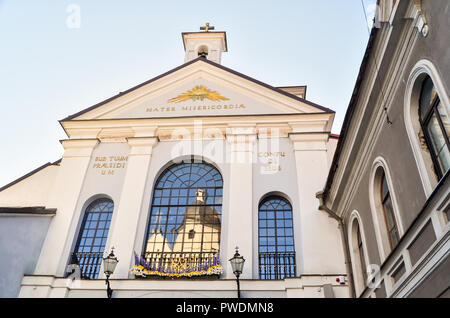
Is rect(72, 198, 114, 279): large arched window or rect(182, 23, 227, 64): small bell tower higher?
rect(182, 23, 227, 64): small bell tower

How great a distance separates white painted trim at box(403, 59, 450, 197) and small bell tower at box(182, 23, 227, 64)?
52.1ft

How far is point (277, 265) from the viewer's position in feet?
42.2

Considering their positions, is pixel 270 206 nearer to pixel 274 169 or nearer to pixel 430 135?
pixel 274 169

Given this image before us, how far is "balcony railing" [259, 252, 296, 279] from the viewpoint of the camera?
12.7m

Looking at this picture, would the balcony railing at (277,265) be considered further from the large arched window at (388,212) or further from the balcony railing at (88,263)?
the balcony railing at (88,263)

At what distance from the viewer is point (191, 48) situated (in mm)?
22250

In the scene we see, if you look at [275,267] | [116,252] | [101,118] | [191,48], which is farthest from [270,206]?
[191,48]

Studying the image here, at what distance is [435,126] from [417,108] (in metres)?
0.60

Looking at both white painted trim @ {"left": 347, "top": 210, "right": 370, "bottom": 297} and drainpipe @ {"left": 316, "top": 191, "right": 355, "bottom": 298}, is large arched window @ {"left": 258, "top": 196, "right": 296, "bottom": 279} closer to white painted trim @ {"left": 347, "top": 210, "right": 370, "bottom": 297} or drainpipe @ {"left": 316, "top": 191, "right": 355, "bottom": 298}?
drainpipe @ {"left": 316, "top": 191, "right": 355, "bottom": 298}

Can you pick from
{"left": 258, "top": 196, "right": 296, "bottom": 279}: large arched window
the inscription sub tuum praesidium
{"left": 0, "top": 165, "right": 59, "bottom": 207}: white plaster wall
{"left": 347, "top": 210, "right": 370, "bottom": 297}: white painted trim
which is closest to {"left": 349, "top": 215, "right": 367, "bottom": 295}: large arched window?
{"left": 347, "top": 210, "right": 370, "bottom": 297}: white painted trim

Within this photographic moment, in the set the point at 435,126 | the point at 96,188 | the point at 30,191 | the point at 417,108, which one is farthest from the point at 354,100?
the point at 30,191

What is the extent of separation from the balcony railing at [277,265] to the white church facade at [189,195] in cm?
3

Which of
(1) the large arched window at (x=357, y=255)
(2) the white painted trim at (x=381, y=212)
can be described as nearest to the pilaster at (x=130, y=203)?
(1) the large arched window at (x=357, y=255)

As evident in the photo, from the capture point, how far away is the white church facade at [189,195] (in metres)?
12.6
